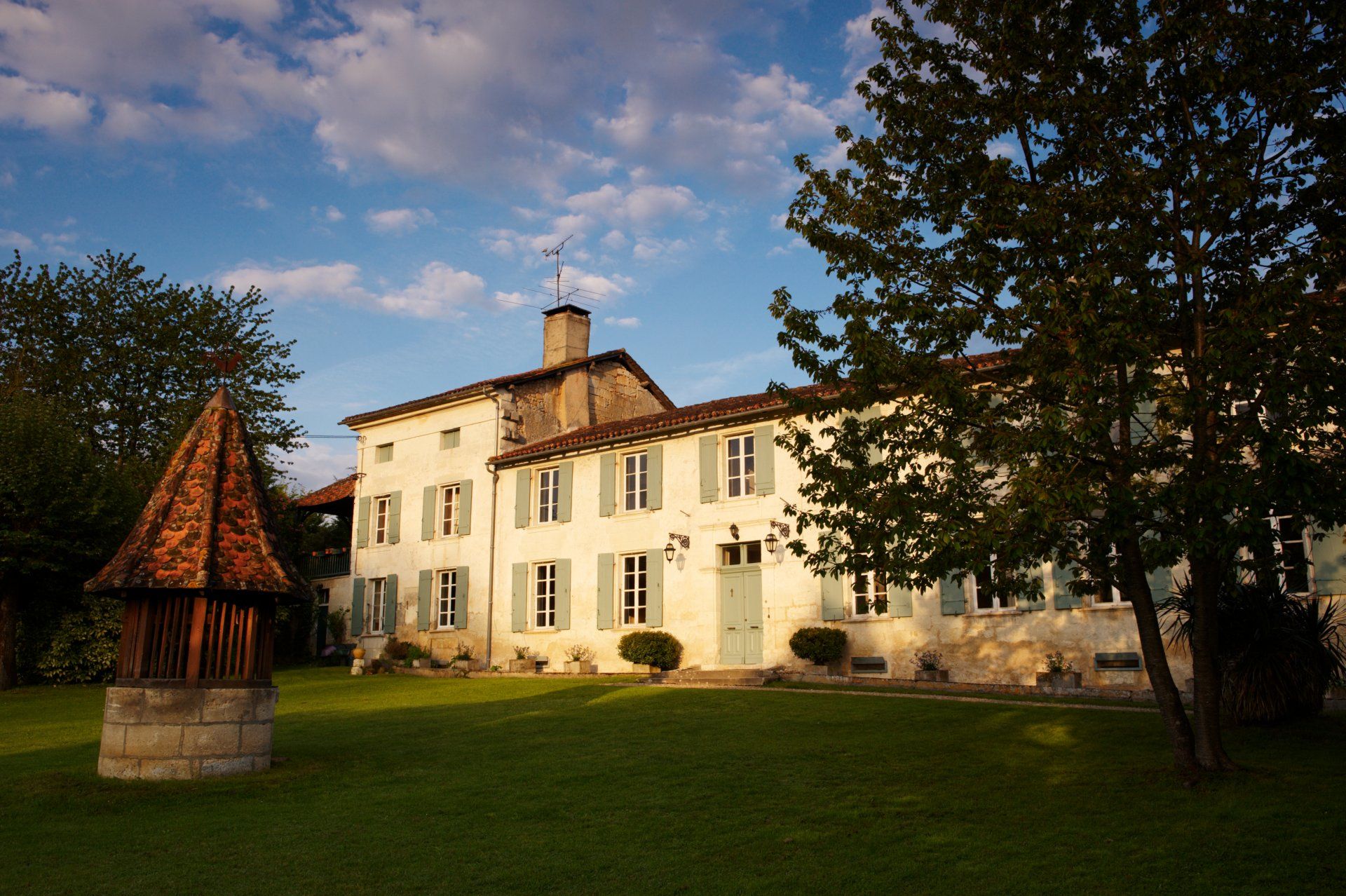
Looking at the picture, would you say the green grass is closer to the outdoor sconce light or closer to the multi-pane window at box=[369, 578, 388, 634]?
the outdoor sconce light

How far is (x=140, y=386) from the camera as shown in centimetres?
2853

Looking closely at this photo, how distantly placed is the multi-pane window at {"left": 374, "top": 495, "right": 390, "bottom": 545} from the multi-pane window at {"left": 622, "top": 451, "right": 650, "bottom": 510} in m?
8.37

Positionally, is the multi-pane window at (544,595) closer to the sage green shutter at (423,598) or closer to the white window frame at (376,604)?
the sage green shutter at (423,598)

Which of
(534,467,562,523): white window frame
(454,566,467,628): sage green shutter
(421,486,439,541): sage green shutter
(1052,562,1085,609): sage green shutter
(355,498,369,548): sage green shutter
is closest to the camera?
(1052,562,1085,609): sage green shutter

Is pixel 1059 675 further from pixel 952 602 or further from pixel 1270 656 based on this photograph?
pixel 1270 656

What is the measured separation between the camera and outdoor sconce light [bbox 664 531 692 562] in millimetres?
21297

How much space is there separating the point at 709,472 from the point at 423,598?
30.5 ft

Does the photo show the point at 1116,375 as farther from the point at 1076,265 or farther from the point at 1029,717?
the point at 1029,717

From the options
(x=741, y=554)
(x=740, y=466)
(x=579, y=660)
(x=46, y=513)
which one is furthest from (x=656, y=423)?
(x=46, y=513)

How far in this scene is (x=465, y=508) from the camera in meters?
25.7

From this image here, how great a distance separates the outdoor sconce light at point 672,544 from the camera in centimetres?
2130

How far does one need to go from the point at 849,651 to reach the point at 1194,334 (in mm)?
11166

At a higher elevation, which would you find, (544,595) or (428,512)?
(428,512)

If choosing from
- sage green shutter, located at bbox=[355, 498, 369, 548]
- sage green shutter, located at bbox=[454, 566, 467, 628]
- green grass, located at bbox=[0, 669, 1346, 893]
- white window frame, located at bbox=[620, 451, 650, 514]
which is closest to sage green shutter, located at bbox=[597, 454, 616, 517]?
white window frame, located at bbox=[620, 451, 650, 514]
